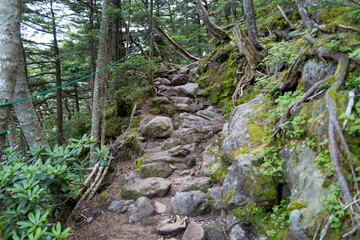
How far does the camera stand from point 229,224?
10.6 feet

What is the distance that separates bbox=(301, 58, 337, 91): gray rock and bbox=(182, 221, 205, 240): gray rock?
2801 millimetres

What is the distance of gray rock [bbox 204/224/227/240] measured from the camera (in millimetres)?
3199

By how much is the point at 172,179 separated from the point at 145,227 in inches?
55.0

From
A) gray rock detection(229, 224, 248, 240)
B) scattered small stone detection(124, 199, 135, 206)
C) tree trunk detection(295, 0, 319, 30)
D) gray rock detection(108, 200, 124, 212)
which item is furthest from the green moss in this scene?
gray rock detection(108, 200, 124, 212)

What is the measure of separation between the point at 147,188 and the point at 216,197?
160 cm

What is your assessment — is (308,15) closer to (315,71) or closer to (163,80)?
(315,71)

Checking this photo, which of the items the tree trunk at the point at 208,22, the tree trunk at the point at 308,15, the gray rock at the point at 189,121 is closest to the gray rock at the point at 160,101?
the gray rock at the point at 189,121

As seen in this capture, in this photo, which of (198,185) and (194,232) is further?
(198,185)

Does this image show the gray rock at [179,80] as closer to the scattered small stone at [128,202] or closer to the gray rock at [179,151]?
the gray rock at [179,151]

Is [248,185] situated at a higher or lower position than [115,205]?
higher

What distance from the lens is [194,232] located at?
3254mm

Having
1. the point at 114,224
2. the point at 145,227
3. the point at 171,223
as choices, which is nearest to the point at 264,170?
the point at 171,223

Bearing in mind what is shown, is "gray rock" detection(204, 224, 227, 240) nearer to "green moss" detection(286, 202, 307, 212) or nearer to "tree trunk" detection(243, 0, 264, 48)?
"green moss" detection(286, 202, 307, 212)

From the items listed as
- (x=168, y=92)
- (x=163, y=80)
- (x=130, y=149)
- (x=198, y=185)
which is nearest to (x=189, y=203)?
(x=198, y=185)
